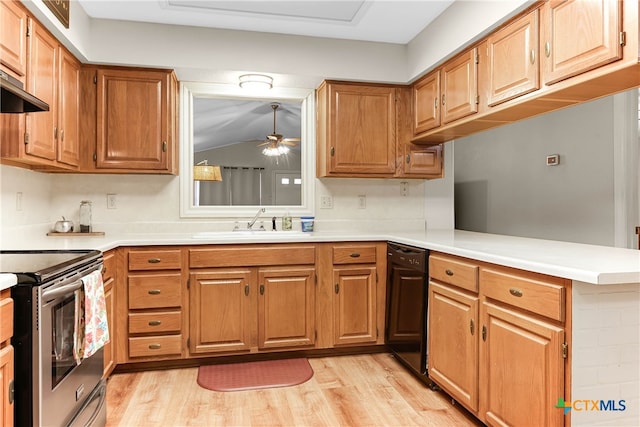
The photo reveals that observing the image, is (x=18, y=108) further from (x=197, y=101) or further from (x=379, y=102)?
(x=379, y=102)

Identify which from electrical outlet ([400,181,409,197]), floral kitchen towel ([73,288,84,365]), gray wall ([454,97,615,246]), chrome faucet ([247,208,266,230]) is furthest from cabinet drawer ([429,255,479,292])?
gray wall ([454,97,615,246])

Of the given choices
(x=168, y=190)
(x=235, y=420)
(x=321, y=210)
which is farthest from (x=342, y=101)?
(x=235, y=420)

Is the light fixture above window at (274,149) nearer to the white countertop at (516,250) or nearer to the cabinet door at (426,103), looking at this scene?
the white countertop at (516,250)

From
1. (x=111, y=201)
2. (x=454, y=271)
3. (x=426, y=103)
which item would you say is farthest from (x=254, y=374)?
(x=426, y=103)

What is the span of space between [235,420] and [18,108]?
1836 mm

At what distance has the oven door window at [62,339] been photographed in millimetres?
1627

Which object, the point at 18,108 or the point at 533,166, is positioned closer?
the point at 18,108

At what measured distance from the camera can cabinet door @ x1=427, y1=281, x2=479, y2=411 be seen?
2125 mm

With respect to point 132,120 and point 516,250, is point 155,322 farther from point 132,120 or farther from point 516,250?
point 516,250

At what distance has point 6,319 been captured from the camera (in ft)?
4.64

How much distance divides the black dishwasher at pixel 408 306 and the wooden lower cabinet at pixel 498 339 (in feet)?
0.23

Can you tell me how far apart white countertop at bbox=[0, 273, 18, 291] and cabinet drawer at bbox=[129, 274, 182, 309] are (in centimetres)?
136

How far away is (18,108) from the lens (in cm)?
198

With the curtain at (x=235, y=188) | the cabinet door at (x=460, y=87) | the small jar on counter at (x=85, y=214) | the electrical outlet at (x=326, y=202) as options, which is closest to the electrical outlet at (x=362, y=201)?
the electrical outlet at (x=326, y=202)
